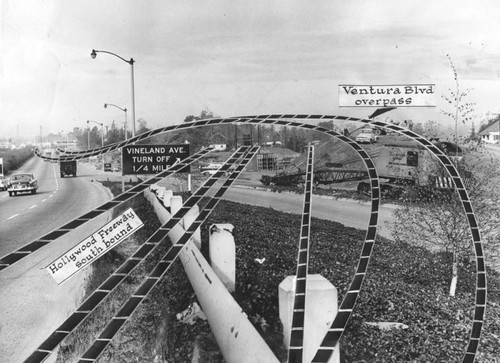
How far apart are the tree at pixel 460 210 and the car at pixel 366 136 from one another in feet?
4.39

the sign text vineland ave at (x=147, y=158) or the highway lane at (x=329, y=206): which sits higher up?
the sign text vineland ave at (x=147, y=158)

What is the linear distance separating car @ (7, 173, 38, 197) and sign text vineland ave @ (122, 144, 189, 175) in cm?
130

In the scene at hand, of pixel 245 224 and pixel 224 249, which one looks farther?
pixel 245 224

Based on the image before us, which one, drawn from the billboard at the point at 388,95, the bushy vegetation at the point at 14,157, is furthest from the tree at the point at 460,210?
the bushy vegetation at the point at 14,157

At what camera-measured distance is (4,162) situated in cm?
483

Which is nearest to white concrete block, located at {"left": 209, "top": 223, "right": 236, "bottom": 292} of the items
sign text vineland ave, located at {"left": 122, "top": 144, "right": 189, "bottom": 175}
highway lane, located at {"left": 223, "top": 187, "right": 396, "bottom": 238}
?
sign text vineland ave, located at {"left": 122, "top": 144, "right": 189, "bottom": 175}

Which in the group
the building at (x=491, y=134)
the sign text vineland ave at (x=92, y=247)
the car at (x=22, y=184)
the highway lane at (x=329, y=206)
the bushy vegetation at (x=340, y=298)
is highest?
the building at (x=491, y=134)

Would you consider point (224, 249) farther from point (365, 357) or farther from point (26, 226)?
point (26, 226)

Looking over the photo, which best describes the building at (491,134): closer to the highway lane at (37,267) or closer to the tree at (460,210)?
the tree at (460,210)

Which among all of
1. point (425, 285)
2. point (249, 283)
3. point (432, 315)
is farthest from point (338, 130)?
point (425, 285)

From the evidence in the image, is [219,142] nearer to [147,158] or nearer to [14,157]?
[147,158]

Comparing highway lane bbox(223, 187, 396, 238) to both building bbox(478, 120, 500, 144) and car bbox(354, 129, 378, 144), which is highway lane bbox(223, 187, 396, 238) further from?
car bbox(354, 129, 378, 144)

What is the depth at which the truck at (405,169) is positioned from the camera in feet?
19.0

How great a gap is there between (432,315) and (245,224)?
3535 millimetres
